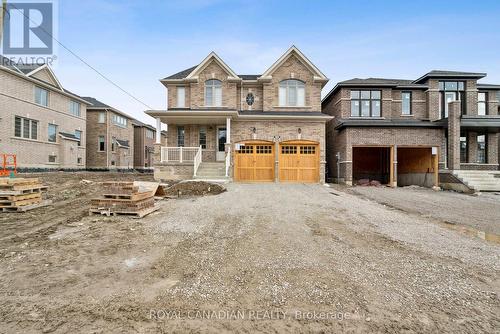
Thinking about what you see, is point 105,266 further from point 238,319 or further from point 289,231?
point 289,231

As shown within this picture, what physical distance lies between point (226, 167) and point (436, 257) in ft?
37.4

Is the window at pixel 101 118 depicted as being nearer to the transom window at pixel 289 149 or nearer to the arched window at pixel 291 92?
the arched window at pixel 291 92

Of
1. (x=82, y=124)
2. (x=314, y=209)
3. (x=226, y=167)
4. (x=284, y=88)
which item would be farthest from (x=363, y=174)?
(x=82, y=124)

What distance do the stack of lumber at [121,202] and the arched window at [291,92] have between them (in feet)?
42.5

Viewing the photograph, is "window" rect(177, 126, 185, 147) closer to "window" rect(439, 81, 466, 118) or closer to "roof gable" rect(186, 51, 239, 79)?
"roof gable" rect(186, 51, 239, 79)

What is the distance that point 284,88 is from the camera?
16.9 m

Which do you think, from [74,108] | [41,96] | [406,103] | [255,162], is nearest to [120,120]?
[74,108]

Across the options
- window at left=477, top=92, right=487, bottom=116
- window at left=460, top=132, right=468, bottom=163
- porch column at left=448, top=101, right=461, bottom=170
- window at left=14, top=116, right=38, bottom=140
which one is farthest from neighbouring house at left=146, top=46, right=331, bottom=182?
window at left=477, top=92, right=487, bottom=116

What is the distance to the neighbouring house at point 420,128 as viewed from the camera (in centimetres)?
1509

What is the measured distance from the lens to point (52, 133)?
20719 millimetres

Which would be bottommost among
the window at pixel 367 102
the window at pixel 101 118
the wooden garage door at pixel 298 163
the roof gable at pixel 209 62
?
the wooden garage door at pixel 298 163

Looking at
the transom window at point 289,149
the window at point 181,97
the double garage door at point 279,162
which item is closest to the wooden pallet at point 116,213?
the double garage door at point 279,162

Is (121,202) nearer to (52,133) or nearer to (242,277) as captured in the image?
(242,277)

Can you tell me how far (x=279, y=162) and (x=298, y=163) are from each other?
133 centimetres
